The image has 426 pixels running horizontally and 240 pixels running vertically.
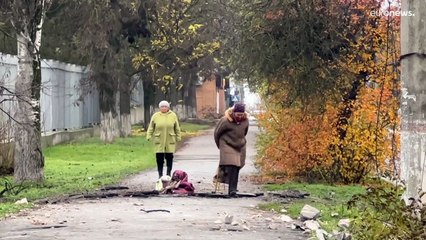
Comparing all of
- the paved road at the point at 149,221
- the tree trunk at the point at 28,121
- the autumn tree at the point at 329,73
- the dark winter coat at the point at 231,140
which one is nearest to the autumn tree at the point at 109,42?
the autumn tree at the point at 329,73

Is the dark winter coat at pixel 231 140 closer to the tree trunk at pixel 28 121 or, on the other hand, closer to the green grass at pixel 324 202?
the green grass at pixel 324 202

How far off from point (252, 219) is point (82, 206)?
2.96 metres

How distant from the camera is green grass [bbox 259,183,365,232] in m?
12.5

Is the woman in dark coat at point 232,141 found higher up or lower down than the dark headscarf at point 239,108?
lower down

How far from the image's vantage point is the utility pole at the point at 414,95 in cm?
710

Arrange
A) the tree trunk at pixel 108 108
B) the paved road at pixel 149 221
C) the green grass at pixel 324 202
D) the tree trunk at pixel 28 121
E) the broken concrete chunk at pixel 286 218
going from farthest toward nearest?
the tree trunk at pixel 108 108 → the tree trunk at pixel 28 121 → the broken concrete chunk at pixel 286 218 → the green grass at pixel 324 202 → the paved road at pixel 149 221

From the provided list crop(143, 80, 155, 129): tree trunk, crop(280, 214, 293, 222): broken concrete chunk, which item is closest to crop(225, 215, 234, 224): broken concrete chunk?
crop(280, 214, 293, 222): broken concrete chunk

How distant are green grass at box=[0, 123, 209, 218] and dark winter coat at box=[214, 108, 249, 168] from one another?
2717 millimetres

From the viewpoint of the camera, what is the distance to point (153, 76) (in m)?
40.6

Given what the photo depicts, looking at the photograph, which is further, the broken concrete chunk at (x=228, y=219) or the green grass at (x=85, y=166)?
the green grass at (x=85, y=166)

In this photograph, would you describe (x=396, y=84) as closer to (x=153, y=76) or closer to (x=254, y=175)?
(x=254, y=175)

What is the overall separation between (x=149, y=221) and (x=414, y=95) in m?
5.86

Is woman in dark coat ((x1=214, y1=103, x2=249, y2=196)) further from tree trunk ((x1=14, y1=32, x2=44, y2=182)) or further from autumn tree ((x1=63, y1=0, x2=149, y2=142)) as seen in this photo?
autumn tree ((x1=63, y1=0, x2=149, y2=142))

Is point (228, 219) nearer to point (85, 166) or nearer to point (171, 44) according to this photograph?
point (85, 166)
